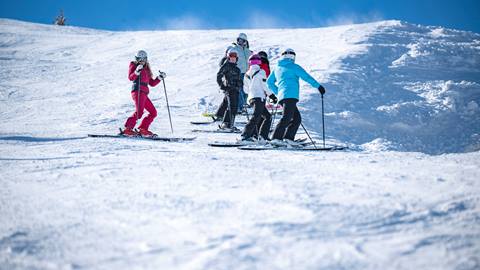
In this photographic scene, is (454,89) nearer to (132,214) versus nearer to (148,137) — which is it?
(148,137)

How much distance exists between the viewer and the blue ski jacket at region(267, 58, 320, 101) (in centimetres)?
825

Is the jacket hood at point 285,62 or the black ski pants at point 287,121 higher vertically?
the jacket hood at point 285,62

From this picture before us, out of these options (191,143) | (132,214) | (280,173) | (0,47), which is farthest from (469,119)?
(0,47)

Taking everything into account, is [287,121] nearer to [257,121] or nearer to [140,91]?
[257,121]

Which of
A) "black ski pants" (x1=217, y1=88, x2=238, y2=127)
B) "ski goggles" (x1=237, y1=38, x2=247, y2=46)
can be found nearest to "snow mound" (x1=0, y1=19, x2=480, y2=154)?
"black ski pants" (x1=217, y1=88, x2=238, y2=127)

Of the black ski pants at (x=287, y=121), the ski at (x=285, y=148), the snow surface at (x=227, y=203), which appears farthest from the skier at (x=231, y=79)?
the ski at (x=285, y=148)

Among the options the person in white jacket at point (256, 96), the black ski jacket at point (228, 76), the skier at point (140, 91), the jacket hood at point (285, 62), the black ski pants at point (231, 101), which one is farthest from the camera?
the black ski pants at point (231, 101)

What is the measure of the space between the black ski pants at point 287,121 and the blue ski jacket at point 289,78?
0.11 meters

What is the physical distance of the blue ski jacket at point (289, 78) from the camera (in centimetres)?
825

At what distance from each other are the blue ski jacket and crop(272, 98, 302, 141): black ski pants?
0.38 ft

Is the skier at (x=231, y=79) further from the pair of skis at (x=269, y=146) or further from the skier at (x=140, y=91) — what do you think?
the pair of skis at (x=269, y=146)

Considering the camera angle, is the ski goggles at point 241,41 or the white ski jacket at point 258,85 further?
the ski goggles at point 241,41

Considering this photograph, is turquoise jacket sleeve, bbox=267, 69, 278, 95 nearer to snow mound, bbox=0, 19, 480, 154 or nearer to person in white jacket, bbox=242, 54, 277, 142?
person in white jacket, bbox=242, 54, 277, 142

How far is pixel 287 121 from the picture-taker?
27.3 feet
